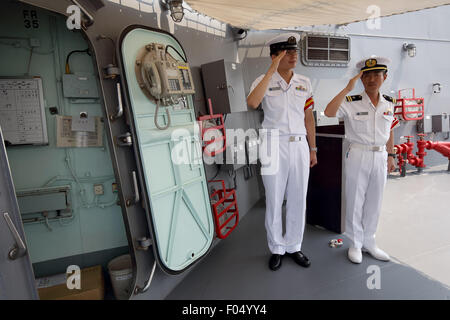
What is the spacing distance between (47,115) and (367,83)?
2.87 meters

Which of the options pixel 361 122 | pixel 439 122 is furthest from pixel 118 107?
pixel 439 122

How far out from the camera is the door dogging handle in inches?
42.7

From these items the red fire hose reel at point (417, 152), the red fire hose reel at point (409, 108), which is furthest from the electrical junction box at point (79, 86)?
the red fire hose reel at point (409, 108)

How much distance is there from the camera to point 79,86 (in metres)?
2.25

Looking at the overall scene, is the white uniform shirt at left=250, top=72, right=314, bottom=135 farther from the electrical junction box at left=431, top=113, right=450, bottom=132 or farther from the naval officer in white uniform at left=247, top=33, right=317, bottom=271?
the electrical junction box at left=431, top=113, right=450, bottom=132

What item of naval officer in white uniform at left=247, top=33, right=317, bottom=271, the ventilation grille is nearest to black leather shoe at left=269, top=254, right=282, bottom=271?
naval officer in white uniform at left=247, top=33, right=317, bottom=271

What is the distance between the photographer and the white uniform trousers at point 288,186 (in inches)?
92.7

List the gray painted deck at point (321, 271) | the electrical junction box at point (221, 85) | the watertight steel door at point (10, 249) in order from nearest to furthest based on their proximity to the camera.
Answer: the watertight steel door at point (10, 249) < the gray painted deck at point (321, 271) < the electrical junction box at point (221, 85)

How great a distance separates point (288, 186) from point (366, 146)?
80 centimetres

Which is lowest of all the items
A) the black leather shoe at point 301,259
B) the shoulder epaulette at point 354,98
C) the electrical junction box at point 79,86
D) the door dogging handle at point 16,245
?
the black leather shoe at point 301,259

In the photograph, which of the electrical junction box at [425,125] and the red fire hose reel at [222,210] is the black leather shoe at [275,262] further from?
the electrical junction box at [425,125]

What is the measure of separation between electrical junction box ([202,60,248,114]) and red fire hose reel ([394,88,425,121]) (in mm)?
4590

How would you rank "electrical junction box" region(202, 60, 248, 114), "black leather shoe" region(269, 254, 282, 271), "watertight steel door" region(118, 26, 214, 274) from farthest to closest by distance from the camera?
1. "electrical junction box" region(202, 60, 248, 114)
2. "black leather shoe" region(269, 254, 282, 271)
3. "watertight steel door" region(118, 26, 214, 274)

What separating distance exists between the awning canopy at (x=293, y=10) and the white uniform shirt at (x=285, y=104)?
96 centimetres
